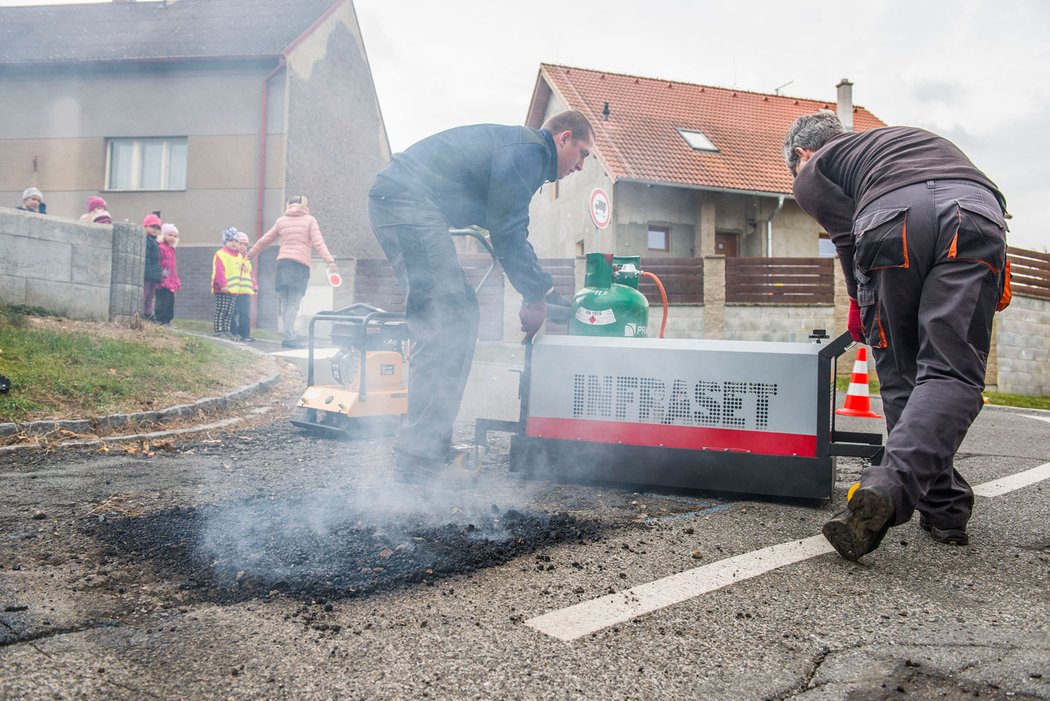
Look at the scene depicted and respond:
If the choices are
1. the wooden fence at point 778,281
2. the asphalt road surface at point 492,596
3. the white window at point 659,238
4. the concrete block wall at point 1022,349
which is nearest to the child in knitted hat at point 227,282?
the asphalt road surface at point 492,596

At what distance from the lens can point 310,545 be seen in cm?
240

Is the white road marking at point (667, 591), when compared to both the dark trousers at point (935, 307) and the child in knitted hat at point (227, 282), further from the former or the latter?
the child in knitted hat at point (227, 282)

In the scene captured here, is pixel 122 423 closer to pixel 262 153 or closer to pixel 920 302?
pixel 920 302

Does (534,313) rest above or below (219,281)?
below

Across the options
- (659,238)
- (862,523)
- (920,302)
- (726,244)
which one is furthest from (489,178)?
(726,244)

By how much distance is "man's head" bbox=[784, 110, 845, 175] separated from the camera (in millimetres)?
3127

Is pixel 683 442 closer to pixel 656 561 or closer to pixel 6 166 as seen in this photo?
pixel 656 561

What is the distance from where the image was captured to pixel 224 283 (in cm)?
1007

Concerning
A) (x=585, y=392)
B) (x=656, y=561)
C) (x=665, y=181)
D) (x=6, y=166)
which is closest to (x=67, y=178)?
(x=6, y=166)

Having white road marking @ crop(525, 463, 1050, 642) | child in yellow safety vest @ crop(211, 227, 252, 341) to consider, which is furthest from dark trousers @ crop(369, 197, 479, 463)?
child in yellow safety vest @ crop(211, 227, 252, 341)

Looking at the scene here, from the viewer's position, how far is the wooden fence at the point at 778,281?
48.8ft

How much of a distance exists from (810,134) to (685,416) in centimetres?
135

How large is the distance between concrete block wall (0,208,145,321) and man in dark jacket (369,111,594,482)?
4.95m

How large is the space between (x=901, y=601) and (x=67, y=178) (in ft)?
63.5
